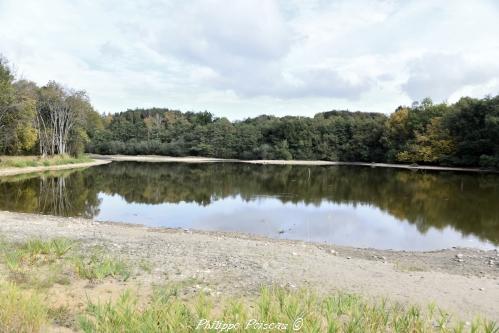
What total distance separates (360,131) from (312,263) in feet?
220

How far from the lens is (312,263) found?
31.9 ft

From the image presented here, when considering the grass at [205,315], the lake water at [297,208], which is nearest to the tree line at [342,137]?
the lake water at [297,208]

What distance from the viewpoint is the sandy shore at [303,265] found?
7480mm

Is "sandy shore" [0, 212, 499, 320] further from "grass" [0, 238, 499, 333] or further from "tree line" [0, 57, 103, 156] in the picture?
"tree line" [0, 57, 103, 156]

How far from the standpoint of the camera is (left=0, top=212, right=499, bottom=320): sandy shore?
295 inches

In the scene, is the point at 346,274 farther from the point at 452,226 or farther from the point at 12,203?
the point at 12,203

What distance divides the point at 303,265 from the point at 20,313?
242 inches

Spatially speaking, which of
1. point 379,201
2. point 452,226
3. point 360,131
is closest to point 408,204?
point 379,201

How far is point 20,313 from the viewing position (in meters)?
4.62

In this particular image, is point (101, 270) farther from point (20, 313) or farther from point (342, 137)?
point (342, 137)

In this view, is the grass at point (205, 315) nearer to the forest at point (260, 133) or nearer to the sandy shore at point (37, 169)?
the forest at point (260, 133)

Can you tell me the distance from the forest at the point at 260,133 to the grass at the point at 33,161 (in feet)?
4.68

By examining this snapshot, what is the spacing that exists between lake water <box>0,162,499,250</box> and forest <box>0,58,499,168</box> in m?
14.7

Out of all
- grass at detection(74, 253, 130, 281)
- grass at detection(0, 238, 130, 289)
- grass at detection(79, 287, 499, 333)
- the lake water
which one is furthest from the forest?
grass at detection(79, 287, 499, 333)
